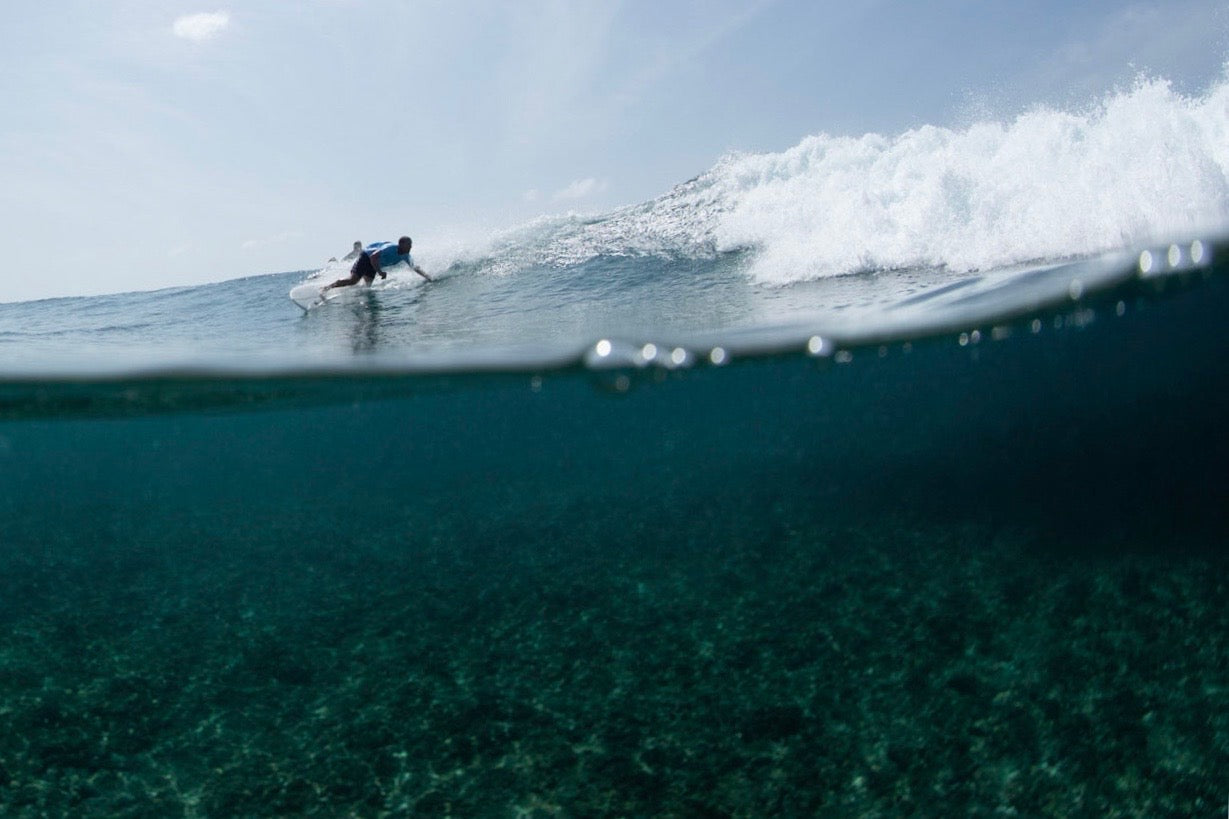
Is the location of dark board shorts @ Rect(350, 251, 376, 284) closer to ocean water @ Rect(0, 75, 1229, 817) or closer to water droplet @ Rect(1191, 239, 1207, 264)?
ocean water @ Rect(0, 75, 1229, 817)

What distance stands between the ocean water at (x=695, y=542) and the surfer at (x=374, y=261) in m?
0.86

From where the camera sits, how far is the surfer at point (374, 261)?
16531 millimetres

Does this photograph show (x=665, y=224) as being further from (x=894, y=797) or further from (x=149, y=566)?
(x=894, y=797)

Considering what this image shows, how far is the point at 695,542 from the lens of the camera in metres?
11.6

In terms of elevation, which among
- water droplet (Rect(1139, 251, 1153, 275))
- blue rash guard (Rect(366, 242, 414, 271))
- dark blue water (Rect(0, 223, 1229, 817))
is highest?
blue rash guard (Rect(366, 242, 414, 271))

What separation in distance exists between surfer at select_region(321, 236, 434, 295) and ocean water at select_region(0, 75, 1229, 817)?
86cm

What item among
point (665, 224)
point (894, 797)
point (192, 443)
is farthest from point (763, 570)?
point (192, 443)

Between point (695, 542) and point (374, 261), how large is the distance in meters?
10.6

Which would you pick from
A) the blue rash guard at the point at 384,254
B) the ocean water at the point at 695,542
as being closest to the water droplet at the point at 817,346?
the ocean water at the point at 695,542

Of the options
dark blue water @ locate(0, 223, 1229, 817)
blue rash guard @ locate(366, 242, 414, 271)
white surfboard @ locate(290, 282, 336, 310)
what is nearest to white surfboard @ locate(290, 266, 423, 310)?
white surfboard @ locate(290, 282, 336, 310)

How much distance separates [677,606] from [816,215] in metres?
11.5

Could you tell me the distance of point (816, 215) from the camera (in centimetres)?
1706

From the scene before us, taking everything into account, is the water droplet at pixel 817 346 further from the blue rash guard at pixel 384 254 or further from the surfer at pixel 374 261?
the blue rash guard at pixel 384 254

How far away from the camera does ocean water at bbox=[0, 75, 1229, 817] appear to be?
248 inches
